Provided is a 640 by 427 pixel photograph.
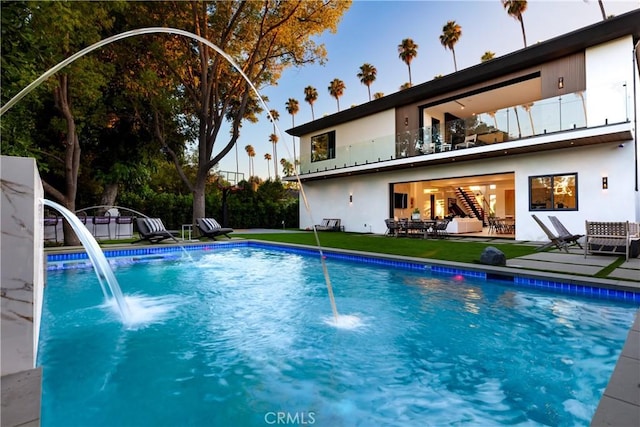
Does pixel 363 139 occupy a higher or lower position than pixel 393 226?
higher

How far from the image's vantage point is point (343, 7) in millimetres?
13766

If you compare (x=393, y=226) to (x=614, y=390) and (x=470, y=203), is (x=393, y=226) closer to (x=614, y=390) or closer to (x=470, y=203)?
(x=470, y=203)

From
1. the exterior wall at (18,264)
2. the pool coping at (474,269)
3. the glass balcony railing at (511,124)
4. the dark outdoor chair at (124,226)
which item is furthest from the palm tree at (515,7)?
the exterior wall at (18,264)

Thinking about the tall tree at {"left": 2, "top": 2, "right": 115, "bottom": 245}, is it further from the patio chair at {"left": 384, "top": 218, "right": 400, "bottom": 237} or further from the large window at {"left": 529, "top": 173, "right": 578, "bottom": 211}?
the large window at {"left": 529, "top": 173, "right": 578, "bottom": 211}

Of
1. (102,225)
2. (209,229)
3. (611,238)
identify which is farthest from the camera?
(102,225)

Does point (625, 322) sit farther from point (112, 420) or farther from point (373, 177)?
point (373, 177)

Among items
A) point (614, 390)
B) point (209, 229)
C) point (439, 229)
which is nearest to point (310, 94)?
point (439, 229)

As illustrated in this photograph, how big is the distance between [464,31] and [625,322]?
2755 centimetres

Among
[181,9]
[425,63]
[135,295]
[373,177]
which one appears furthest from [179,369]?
[425,63]

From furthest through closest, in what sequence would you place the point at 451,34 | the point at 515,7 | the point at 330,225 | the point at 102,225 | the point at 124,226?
the point at 451,34 < the point at 515,7 < the point at 330,225 < the point at 124,226 < the point at 102,225

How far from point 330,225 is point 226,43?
11.3 meters

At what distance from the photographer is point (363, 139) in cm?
1912

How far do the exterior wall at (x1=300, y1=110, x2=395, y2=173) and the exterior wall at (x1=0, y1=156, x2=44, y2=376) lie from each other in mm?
15022

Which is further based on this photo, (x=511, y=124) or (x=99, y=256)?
(x=511, y=124)
